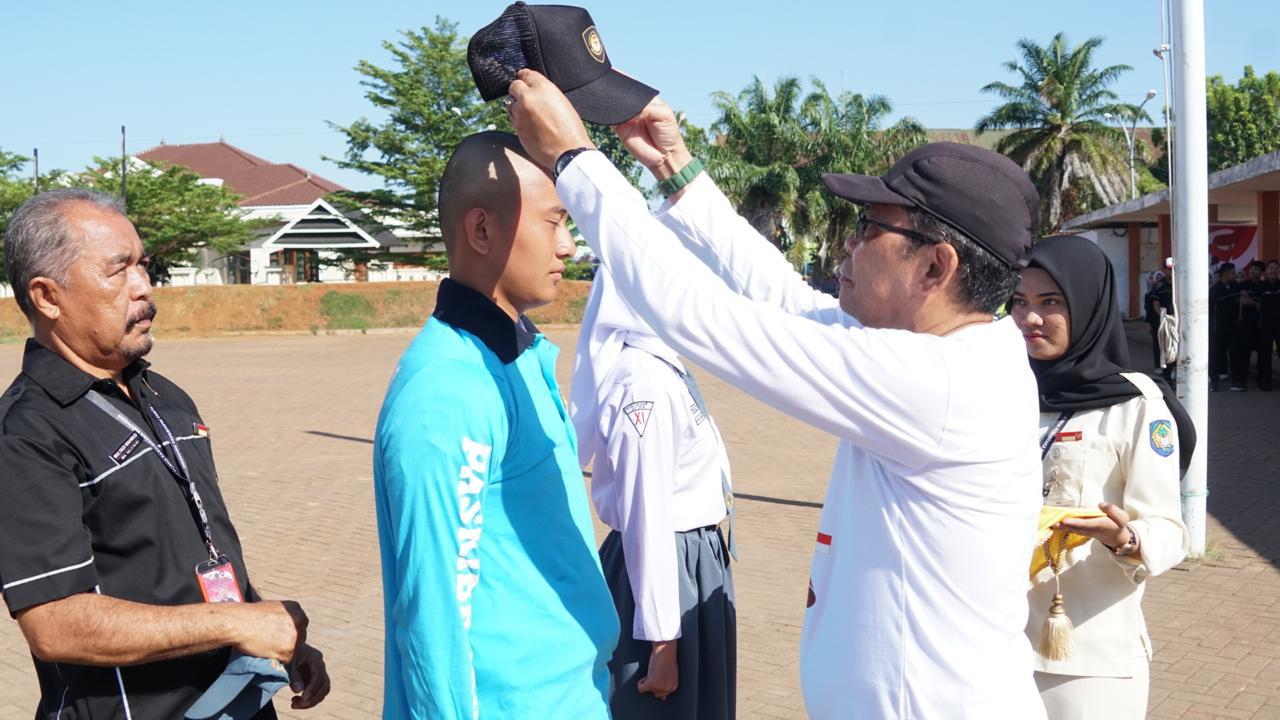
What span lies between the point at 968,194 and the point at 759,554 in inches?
238

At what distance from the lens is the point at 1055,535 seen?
2910 mm

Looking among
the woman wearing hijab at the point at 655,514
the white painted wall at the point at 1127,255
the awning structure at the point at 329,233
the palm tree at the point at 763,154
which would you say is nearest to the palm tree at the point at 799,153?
the palm tree at the point at 763,154

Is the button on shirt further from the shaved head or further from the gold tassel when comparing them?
the gold tassel

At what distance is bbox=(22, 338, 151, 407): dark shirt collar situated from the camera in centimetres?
231

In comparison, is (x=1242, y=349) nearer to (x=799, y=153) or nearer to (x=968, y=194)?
(x=968, y=194)

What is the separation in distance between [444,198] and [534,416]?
1.60ft

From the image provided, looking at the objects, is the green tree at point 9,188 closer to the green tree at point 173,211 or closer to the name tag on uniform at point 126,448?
the green tree at point 173,211

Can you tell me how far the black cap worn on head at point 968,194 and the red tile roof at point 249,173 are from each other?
63967 mm

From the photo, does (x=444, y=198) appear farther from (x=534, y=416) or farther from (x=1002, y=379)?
(x=1002, y=379)

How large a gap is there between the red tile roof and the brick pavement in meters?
49.2

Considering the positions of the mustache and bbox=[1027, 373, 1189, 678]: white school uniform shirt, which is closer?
the mustache

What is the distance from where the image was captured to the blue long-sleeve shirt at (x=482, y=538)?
6.33 feet

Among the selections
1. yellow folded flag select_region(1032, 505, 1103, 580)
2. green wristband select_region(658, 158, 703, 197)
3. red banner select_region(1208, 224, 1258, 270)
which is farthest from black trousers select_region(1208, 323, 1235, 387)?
green wristband select_region(658, 158, 703, 197)

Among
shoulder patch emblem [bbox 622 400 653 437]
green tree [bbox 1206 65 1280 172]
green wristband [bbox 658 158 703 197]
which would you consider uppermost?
green tree [bbox 1206 65 1280 172]
